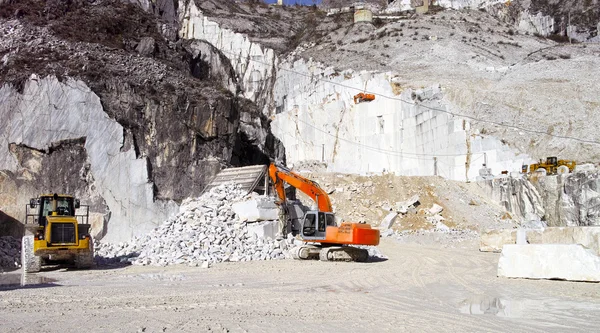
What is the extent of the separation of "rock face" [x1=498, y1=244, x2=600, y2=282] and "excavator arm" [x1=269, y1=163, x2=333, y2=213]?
6.38m

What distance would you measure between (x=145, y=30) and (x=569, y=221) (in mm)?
25120

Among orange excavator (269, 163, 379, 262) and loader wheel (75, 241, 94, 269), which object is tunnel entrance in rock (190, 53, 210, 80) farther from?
loader wheel (75, 241, 94, 269)

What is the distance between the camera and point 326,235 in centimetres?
1616

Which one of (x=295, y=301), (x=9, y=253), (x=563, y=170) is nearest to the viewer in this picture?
(x=295, y=301)

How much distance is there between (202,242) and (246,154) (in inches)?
514

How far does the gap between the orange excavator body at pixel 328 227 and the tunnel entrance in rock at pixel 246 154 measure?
8383 millimetres

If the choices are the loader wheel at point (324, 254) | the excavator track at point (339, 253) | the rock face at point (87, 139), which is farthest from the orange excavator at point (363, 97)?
the loader wheel at point (324, 254)

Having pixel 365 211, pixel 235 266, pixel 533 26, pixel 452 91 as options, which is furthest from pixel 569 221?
pixel 533 26

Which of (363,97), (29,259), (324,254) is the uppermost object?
(363,97)

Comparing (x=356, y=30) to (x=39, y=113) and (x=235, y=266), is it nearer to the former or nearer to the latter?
(x=39, y=113)

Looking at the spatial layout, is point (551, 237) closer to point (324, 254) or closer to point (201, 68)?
point (324, 254)

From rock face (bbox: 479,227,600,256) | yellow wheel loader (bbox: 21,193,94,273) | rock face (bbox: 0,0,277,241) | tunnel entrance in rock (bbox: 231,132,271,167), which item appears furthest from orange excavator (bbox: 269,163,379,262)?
tunnel entrance in rock (bbox: 231,132,271,167)

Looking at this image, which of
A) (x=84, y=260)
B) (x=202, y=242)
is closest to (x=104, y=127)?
(x=202, y=242)

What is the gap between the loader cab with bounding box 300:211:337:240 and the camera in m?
16.5
